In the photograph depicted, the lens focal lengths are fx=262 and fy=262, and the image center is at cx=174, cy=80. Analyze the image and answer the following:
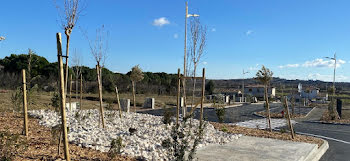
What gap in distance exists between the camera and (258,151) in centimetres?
689

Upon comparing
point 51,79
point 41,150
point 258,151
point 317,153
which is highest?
point 51,79

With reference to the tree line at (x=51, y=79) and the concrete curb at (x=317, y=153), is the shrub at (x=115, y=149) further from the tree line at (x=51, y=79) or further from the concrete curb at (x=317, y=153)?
the tree line at (x=51, y=79)

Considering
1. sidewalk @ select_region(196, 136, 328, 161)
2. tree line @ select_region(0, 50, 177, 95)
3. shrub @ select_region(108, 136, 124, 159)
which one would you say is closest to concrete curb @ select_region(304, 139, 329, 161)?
sidewalk @ select_region(196, 136, 328, 161)

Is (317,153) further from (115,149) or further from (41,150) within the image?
(41,150)

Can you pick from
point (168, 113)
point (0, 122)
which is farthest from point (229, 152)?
point (0, 122)

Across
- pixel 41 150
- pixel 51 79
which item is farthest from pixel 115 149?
pixel 51 79

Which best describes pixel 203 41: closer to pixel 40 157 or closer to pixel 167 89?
pixel 40 157

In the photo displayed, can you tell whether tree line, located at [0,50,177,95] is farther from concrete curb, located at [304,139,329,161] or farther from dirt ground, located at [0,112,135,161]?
concrete curb, located at [304,139,329,161]

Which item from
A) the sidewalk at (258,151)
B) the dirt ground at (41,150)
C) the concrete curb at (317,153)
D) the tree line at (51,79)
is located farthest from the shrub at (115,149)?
the tree line at (51,79)

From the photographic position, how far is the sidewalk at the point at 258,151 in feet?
20.2

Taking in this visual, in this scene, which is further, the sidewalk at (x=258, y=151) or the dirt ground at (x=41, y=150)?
the sidewalk at (x=258, y=151)

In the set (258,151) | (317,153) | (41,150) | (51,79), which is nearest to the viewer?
(41,150)

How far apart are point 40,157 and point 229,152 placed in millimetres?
4277

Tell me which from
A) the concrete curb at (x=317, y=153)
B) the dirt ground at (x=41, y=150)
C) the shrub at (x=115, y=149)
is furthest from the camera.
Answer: the concrete curb at (x=317, y=153)
